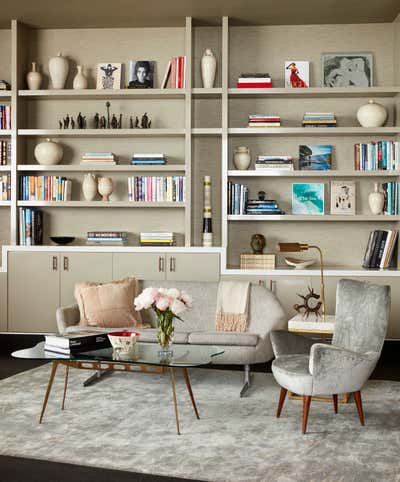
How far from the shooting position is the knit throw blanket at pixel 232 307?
214 inches

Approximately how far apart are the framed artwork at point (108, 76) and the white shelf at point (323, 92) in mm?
1207

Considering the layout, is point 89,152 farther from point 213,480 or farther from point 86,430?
point 213,480

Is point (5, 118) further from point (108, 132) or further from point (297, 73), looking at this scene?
point (297, 73)

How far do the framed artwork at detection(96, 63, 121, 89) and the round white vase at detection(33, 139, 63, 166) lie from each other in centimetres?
76

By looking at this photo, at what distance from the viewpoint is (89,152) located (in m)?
7.15

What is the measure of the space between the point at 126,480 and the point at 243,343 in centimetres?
210

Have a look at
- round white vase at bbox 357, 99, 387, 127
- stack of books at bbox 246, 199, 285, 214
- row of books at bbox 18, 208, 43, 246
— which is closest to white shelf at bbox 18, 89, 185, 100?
row of books at bbox 18, 208, 43, 246

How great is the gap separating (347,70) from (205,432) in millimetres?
4290

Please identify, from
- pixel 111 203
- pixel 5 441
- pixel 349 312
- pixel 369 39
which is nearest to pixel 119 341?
pixel 5 441

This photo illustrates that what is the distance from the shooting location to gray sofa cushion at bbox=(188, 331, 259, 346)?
510 cm

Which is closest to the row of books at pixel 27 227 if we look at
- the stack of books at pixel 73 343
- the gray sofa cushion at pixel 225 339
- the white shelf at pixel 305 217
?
the white shelf at pixel 305 217

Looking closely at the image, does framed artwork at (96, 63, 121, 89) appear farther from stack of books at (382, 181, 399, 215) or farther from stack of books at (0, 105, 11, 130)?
stack of books at (382, 181, 399, 215)

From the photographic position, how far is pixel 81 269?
6613 mm

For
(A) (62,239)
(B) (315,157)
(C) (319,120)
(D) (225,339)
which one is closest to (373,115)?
(C) (319,120)
